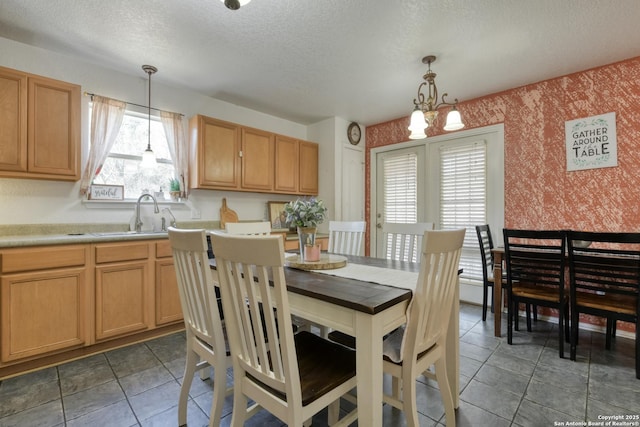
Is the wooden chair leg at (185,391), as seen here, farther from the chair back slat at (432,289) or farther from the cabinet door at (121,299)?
the cabinet door at (121,299)

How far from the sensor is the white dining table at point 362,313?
3.50ft

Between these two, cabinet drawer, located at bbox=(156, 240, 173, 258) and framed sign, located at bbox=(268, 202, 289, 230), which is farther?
framed sign, located at bbox=(268, 202, 289, 230)

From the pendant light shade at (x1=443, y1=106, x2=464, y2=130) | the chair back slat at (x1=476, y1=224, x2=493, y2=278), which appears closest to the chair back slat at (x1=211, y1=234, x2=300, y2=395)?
the pendant light shade at (x1=443, y1=106, x2=464, y2=130)

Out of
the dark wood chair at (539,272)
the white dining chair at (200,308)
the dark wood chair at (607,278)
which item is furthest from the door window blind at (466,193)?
the white dining chair at (200,308)

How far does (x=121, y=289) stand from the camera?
7.91ft

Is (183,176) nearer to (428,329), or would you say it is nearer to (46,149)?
(46,149)

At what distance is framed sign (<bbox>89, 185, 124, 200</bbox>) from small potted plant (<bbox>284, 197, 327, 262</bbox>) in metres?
2.11

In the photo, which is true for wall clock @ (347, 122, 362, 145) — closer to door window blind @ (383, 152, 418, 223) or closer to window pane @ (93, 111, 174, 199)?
door window blind @ (383, 152, 418, 223)

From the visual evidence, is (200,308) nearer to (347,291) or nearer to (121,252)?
(347,291)

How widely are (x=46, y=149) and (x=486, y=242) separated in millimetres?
4159

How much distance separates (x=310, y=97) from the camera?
Answer: 11.6ft

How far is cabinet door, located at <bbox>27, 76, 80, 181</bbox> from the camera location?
228 cm

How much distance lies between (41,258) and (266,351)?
78.6 inches

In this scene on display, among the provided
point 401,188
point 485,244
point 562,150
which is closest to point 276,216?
point 401,188
